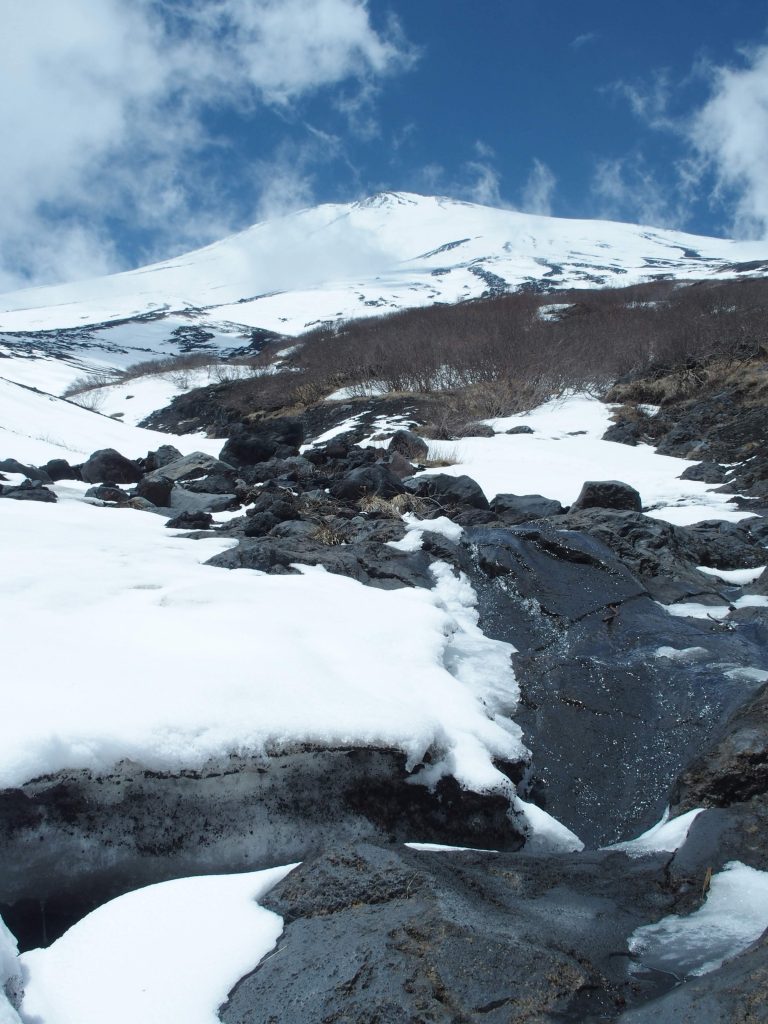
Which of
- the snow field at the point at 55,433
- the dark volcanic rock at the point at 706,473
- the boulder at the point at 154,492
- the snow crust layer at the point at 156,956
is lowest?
the dark volcanic rock at the point at 706,473

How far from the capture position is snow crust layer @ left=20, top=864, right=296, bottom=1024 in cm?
160

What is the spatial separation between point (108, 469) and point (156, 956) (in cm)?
1022

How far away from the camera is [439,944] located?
1.72 meters

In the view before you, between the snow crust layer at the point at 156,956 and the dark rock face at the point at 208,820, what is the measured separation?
Answer: 1.03 feet

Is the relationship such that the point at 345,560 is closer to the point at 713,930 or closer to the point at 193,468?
the point at 713,930

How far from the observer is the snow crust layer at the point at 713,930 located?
1.77 meters

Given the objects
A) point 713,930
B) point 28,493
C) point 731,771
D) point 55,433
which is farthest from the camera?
point 55,433

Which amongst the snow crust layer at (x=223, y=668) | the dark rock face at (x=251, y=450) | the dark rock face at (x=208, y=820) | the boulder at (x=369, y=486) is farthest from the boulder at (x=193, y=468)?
the dark rock face at (x=208, y=820)

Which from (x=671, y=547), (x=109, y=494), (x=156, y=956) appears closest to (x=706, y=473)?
(x=671, y=547)

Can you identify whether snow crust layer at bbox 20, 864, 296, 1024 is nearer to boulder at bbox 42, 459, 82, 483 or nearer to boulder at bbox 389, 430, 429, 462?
boulder at bbox 42, 459, 82, 483

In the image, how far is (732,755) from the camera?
2.77 meters

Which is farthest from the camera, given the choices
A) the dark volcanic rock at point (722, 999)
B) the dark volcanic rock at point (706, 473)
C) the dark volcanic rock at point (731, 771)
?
the dark volcanic rock at point (706, 473)

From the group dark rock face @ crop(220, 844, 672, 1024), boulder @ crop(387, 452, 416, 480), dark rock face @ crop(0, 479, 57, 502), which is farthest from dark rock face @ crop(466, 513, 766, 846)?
dark rock face @ crop(0, 479, 57, 502)

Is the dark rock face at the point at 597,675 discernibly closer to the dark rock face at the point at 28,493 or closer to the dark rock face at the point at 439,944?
the dark rock face at the point at 439,944
